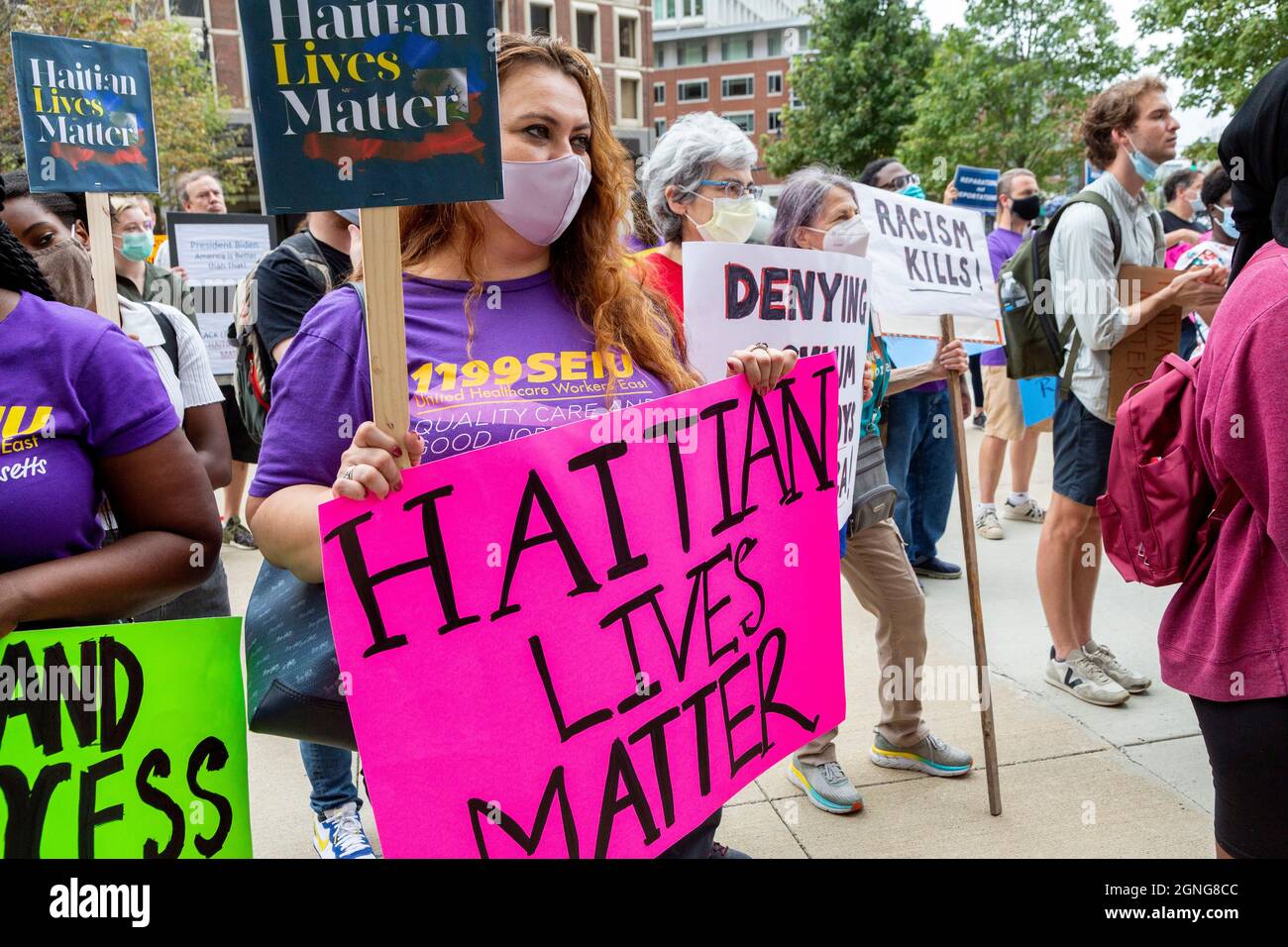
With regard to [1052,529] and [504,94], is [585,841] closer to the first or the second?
[504,94]

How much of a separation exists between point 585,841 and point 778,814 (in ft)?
6.37

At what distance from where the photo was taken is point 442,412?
1762mm

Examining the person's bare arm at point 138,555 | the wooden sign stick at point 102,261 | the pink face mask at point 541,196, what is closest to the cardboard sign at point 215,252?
the wooden sign stick at point 102,261

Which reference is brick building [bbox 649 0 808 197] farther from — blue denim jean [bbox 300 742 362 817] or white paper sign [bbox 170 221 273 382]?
blue denim jean [bbox 300 742 362 817]

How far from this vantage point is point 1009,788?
3.67 meters

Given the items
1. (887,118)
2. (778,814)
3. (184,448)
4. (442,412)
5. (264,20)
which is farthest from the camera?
(887,118)

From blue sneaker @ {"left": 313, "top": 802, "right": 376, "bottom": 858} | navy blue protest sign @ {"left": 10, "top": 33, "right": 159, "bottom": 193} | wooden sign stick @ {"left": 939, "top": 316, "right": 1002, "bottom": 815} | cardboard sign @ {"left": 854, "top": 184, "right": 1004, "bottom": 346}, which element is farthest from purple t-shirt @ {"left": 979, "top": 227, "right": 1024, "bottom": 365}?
navy blue protest sign @ {"left": 10, "top": 33, "right": 159, "bottom": 193}

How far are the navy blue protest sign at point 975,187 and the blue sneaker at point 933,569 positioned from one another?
3.35 metres

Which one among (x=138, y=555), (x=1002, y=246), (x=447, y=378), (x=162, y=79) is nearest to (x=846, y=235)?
(x=447, y=378)

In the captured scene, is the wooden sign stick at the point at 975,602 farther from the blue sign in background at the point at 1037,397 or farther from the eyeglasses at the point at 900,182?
the eyeglasses at the point at 900,182

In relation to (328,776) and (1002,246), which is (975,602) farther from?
(1002,246)

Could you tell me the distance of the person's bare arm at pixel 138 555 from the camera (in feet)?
5.50

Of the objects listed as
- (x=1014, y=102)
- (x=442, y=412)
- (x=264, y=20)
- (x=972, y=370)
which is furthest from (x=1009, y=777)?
(x=1014, y=102)

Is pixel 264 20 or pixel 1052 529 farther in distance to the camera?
pixel 1052 529
